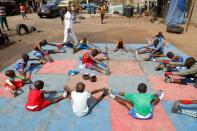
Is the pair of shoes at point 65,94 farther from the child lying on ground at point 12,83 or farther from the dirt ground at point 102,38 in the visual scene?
the dirt ground at point 102,38

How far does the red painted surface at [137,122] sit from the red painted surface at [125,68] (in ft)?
9.56

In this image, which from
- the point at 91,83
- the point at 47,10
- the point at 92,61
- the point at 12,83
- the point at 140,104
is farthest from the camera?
the point at 47,10

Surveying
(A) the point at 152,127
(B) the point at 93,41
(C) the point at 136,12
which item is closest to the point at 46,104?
(A) the point at 152,127

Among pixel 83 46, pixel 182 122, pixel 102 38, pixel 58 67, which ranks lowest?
pixel 182 122

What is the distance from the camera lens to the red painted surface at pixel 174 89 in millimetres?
7520

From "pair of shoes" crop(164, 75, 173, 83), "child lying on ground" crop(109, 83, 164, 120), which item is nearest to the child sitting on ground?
"pair of shoes" crop(164, 75, 173, 83)

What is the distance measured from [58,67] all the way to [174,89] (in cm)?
494

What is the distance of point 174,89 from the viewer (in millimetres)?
8008

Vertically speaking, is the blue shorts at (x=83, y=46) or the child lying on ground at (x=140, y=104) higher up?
the blue shorts at (x=83, y=46)

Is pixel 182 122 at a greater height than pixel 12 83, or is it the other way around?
pixel 12 83

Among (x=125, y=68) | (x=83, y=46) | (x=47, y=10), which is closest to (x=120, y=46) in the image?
(x=83, y=46)

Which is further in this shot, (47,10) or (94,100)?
(47,10)

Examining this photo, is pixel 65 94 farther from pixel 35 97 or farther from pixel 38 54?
pixel 38 54

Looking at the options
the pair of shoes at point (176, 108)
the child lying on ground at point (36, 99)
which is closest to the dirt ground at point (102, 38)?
the child lying on ground at point (36, 99)
